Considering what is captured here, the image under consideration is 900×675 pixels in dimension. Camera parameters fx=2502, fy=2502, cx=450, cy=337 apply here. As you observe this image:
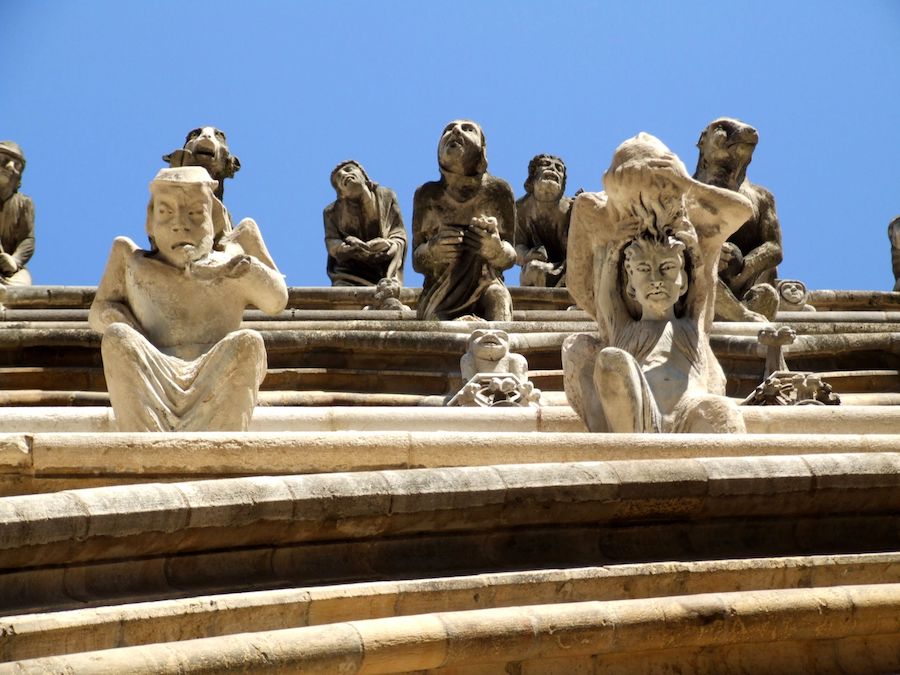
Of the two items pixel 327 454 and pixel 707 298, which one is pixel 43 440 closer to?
pixel 327 454

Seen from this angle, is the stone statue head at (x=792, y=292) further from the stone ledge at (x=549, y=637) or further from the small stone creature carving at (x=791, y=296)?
the stone ledge at (x=549, y=637)

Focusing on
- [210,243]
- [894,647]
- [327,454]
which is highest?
[210,243]

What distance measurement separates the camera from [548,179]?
24375mm

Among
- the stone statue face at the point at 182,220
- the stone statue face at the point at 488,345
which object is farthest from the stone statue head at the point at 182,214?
the stone statue face at the point at 488,345

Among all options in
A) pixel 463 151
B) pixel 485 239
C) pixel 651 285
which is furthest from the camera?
pixel 463 151

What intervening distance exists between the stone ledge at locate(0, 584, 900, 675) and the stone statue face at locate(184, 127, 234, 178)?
13.0 metres

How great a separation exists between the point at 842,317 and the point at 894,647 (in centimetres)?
1115

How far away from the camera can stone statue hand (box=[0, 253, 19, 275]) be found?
24078 millimetres

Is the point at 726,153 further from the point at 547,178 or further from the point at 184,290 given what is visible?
the point at 184,290

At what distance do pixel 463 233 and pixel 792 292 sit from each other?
470cm

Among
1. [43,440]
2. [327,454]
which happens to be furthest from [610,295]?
[43,440]

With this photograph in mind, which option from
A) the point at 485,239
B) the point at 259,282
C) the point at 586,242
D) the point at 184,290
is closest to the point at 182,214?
the point at 184,290

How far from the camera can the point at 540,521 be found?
405 inches

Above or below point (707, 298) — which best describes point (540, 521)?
below
